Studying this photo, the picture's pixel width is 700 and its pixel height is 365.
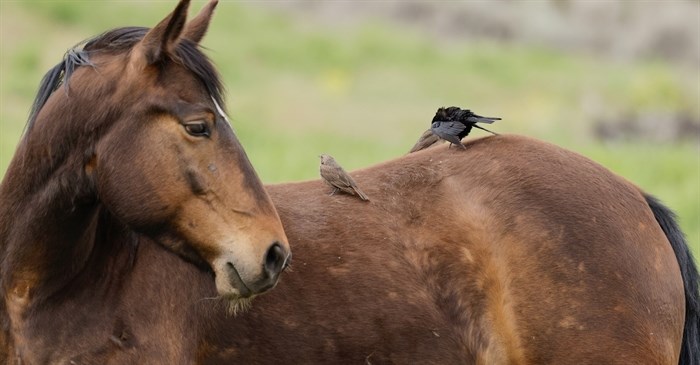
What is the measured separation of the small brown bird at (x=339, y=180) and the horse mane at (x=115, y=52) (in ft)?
2.61

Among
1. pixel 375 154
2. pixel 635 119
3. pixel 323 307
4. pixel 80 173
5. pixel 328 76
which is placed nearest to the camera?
pixel 80 173

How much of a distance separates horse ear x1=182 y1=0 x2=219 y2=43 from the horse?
14 millimetres

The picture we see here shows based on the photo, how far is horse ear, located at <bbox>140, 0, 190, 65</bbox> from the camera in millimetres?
4297

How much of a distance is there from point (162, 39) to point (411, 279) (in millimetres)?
1508

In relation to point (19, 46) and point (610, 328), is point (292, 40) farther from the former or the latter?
point (610, 328)

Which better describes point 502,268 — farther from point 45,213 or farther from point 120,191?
point 45,213

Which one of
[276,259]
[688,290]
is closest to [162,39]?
[276,259]

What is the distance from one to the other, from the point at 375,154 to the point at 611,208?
10692 millimetres

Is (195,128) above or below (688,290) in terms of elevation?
above

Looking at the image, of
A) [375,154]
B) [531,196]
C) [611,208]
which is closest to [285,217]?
[531,196]

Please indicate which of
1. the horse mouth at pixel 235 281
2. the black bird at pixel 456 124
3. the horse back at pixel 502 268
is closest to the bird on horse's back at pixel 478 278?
the horse back at pixel 502 268

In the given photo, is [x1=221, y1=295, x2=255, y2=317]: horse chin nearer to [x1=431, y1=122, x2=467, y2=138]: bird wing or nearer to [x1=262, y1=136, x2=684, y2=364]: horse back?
[x1=262, y1=136, x2=684, y2=364]: horse back

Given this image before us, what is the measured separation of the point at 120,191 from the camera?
4.28 metres

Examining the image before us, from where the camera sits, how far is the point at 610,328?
16.0 feet
